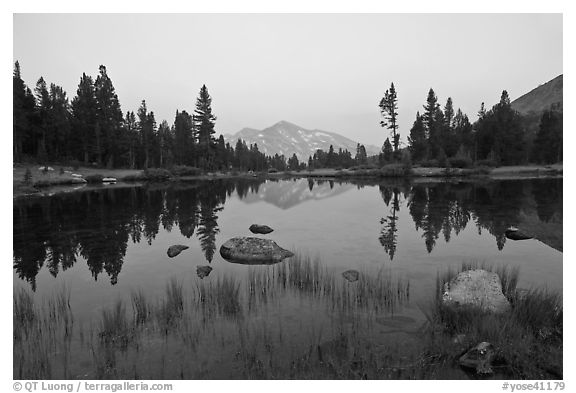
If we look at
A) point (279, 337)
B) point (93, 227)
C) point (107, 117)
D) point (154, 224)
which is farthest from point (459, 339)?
point (107, 117)

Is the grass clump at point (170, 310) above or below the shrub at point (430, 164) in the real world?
below

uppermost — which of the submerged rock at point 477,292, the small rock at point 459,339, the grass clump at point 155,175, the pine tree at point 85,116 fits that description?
the pine tree at point 85,116

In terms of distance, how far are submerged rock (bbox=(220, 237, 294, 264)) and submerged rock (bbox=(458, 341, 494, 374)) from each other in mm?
8208

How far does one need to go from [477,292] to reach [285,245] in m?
10.1

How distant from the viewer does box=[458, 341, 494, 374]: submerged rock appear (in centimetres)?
546

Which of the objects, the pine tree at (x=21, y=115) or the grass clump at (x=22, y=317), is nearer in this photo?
the grass clump at (x=22, y=317)

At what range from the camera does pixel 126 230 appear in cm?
1989

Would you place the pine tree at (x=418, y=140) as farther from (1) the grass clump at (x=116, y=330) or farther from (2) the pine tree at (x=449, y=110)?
(1) the grass clump at (x=116, y=330)

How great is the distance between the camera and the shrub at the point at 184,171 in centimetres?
8260

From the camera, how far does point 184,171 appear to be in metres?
84.6

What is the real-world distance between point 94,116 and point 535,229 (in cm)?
9418

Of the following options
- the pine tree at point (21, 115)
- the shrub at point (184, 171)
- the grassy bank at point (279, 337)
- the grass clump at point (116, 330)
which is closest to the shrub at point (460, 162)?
the shrub at point (184, 171)

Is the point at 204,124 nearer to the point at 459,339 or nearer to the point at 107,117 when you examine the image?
the point at 107,117

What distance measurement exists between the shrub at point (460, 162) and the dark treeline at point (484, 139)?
6.93 ft
